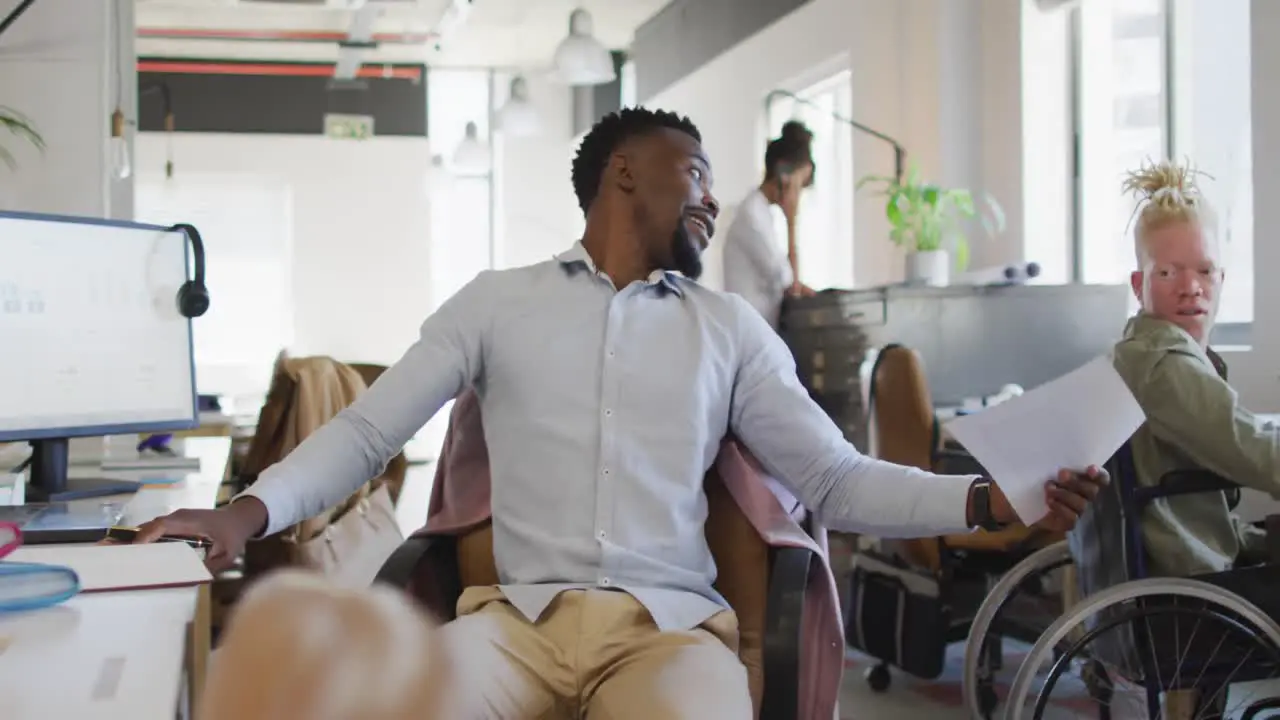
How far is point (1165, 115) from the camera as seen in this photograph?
484 cm

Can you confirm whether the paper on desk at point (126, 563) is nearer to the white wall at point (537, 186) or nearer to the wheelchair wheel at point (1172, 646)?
the wheelchair wheel at point (1172, 646)

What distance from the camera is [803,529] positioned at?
1909 mm

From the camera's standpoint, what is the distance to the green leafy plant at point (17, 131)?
3865mm

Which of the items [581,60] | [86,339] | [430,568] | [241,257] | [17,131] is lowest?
[430,568]

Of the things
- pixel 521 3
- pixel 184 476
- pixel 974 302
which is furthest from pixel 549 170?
pixel 184 476

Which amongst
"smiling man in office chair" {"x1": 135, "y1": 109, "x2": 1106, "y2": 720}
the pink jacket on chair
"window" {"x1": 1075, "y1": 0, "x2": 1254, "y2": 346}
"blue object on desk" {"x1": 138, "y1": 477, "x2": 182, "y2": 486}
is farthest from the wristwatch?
"window" {"x1": 1075, "y1": 0, "x2": 1254, "y2": 346}

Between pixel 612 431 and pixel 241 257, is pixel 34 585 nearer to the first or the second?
pixel 612 431

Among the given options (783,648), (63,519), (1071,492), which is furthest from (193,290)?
(1071,492)

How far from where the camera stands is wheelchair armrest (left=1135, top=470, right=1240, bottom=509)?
219 centimetres

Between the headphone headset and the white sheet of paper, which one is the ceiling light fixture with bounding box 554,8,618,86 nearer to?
the headphone headset

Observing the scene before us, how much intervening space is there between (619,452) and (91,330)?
1.01 metres

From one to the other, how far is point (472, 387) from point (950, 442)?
1907 mm

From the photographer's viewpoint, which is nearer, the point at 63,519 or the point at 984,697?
the point at 63,519

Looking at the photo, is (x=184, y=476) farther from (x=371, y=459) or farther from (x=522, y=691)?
(x=522, y=691)
